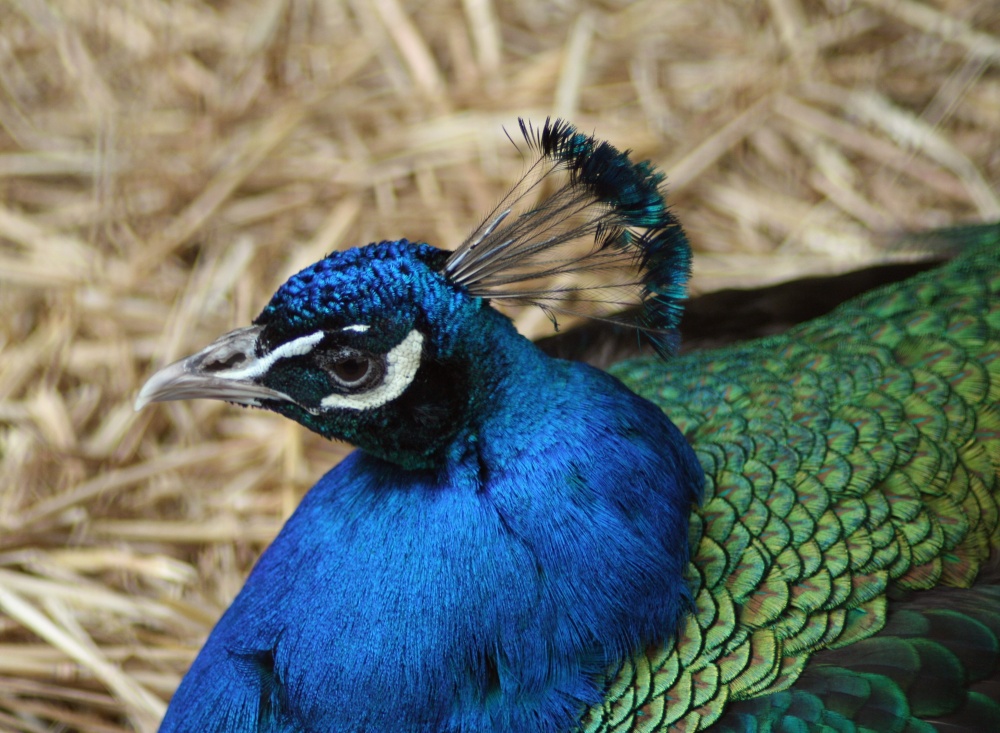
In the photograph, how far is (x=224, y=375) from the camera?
1195 millimetres

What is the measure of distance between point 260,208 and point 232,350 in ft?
4.70

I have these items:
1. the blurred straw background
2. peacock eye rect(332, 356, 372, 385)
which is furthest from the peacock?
the blurred straw background

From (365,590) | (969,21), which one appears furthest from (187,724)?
(969,21)

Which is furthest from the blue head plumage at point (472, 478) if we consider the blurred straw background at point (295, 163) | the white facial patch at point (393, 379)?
the blurred straw background at point (295, 163)

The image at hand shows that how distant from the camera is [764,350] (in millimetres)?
1579

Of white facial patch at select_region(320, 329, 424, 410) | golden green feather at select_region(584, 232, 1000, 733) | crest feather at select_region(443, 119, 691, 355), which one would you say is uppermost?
crest feather at select_region(443, 119, 691, 355)

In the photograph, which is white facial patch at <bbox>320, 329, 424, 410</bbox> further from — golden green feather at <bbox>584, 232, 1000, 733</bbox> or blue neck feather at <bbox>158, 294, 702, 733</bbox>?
golden green feather at <bbox>584, 232, 1000, 733</bbox>

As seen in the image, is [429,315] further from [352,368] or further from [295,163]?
[295,163]

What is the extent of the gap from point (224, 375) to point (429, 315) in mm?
258

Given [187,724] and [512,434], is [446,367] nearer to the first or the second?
[512,434]

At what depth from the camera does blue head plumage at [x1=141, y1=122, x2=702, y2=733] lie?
3.70ft

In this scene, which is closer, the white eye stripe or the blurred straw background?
the white eye stripe

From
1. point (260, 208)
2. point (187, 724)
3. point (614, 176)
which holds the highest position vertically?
Answer: point (260, 208)

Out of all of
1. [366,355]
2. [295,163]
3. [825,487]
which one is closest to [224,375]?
[366,355]
